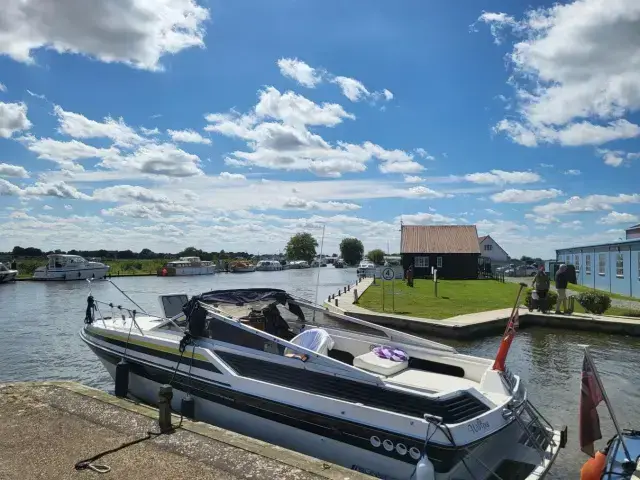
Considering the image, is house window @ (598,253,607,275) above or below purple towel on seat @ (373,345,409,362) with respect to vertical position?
above

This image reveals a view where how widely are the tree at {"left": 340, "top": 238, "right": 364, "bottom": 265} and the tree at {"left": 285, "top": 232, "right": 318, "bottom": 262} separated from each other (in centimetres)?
901

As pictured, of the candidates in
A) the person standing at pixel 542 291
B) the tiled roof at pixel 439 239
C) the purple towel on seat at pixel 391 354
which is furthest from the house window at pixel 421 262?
the purple towel on seat at pixel 391 354

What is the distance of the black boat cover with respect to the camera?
9.31 m

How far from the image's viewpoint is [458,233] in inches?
2003

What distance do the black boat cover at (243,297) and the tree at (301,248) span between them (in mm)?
133574

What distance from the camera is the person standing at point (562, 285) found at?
18.2 metres

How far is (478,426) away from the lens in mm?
6027

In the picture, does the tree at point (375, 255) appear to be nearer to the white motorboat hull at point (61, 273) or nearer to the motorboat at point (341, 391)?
the white motorboat hull at point (61, 273)

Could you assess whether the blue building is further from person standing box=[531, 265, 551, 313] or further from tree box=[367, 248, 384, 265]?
tree box=[367, 248, 384, 265]

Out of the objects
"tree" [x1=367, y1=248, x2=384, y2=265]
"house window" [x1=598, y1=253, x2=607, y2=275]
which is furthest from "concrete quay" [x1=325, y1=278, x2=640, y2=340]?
"tree" [x1=367, y1=248, x2=384, y2=265]

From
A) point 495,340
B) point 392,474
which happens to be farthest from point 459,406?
point 495,340

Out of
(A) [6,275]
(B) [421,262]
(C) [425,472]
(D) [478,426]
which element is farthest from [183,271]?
(C) [425,472]

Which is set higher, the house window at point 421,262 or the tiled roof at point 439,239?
the tiled roof at point 439,239

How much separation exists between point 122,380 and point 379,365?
15.6ft
